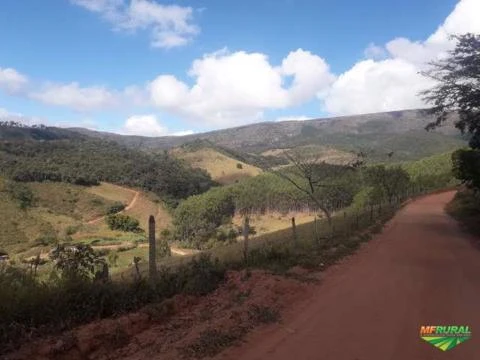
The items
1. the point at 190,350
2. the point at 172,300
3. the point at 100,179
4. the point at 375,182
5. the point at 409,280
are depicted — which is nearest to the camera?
the point at 190,350

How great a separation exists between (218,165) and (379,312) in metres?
136

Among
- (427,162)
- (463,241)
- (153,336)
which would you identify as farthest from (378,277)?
(427,162)

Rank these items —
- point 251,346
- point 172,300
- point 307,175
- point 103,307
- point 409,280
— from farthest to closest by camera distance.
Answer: point 307,175 < point 409,280 < point 172,300 < point 103,307 < point 251,346

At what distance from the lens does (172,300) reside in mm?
8734

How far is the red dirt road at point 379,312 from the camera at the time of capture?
22.2ft

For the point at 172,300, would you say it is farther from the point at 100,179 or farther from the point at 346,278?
the point at 100,179

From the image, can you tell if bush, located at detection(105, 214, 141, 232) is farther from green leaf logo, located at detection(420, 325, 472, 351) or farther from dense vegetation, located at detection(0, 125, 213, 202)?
green leaf logo, located at detection(420, 325, 472, 351)

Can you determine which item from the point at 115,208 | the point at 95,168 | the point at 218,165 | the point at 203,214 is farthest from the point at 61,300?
the point at 218,165

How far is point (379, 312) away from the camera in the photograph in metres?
8.77

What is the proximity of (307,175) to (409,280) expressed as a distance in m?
11.7

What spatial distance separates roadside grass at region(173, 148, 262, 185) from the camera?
443 ft

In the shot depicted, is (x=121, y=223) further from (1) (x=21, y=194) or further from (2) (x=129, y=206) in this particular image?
(1) (x=21, y=194)

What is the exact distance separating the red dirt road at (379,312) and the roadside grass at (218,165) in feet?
383

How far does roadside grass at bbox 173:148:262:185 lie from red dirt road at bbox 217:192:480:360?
383 ft
